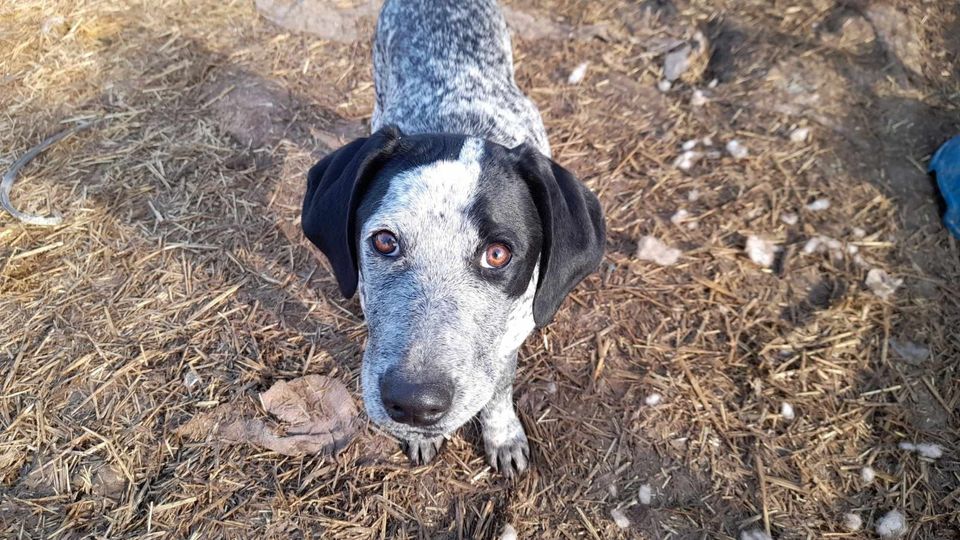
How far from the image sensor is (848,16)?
511cm

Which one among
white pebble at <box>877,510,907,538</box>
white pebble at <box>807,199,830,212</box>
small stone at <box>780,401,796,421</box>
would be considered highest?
white pebble at <box>807,199,830,212</box>

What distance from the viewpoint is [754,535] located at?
9.64 feet

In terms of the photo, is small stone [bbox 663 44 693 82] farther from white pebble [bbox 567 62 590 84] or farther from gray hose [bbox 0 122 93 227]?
gray hose [bbox 0 122 93 227]

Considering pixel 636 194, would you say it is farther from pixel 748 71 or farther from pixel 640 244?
pixel 748 71

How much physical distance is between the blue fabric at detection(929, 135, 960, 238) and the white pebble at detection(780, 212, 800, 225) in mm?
957

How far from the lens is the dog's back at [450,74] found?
3.39 metres

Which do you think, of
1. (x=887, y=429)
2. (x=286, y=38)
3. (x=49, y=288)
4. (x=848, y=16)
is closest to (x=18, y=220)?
(x=49, y=288)

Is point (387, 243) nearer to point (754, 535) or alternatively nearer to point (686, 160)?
point (754, 535)

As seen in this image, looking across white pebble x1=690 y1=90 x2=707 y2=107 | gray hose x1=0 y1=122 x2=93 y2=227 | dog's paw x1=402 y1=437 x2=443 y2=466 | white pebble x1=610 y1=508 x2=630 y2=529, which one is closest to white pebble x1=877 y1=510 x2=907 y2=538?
white pebble x1=610 y1=508 x2=630 y2=529

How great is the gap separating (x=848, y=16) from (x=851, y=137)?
1340 mm

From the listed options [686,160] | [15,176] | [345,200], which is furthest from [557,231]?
[15,176]

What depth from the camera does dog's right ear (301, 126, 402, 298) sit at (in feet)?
8.02

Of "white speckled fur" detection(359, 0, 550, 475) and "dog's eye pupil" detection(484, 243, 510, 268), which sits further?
"dog's eye pupil" detection(484, 243, 510, 268)

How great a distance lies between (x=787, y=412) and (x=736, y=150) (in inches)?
83.1
